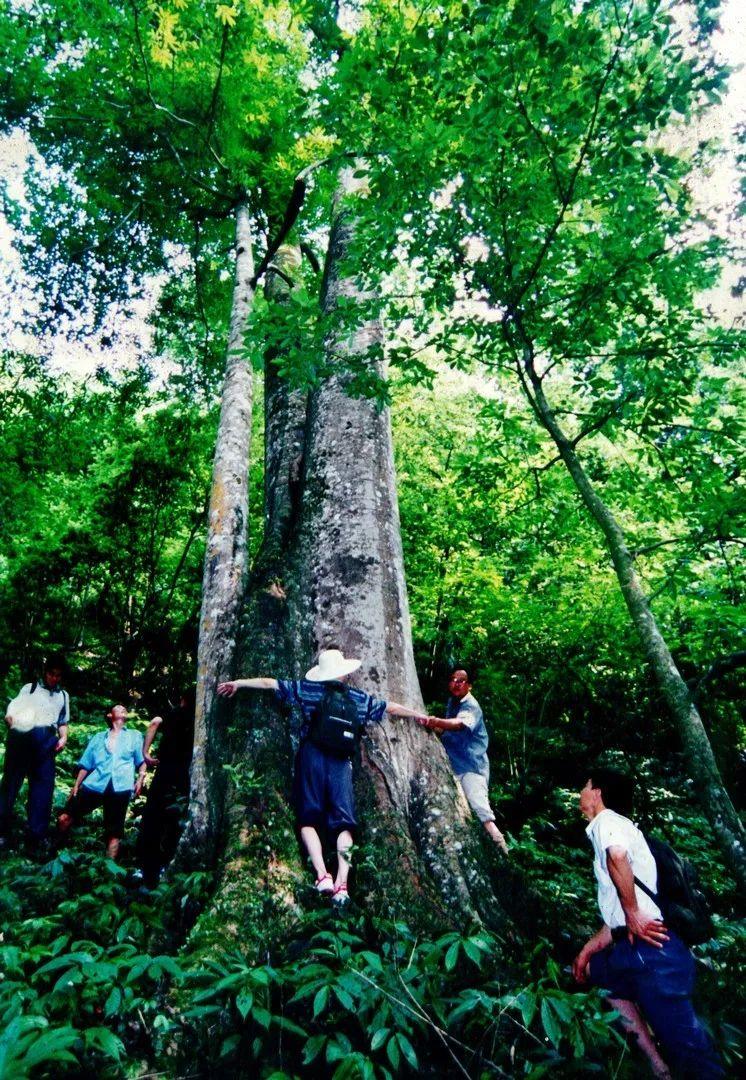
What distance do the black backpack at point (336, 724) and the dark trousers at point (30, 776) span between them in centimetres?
343

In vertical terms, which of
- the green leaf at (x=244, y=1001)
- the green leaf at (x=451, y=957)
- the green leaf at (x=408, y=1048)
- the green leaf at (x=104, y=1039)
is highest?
the green leaf at (x=451, y=957)

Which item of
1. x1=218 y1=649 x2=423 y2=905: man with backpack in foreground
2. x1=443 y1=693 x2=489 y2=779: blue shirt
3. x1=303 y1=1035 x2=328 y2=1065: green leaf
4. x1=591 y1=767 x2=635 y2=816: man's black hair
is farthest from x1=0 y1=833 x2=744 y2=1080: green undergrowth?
x1=443 y1=693 x2=489 y2=779: blue shirt

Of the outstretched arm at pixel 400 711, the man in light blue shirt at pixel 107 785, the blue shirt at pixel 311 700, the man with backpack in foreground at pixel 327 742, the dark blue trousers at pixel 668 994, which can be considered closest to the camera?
the dark blue trousers at pixel 668 994

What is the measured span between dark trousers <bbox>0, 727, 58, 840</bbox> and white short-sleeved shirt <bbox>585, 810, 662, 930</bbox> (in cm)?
500

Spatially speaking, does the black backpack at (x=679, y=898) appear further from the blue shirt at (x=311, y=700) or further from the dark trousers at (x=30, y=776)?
the dark trousers at (x=30, y=776)

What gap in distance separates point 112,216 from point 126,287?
126cm

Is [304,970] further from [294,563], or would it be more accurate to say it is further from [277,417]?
[277,417]

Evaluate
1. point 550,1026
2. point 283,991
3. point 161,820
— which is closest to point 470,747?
point 161,820

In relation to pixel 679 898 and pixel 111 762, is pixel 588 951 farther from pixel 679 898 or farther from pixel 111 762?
pixel 111 762

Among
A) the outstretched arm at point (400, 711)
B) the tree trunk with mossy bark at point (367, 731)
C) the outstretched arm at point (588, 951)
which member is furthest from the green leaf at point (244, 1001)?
the outstretched arm at point (400, 711)

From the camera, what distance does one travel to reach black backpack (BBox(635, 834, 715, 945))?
103 inches

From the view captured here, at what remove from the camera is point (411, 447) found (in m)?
12.2

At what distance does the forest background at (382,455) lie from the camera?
221 cm

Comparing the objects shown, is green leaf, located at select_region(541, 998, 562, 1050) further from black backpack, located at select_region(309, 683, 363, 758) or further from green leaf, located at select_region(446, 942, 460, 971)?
black backpack, located at select_region(309, 683, 363, 758)
